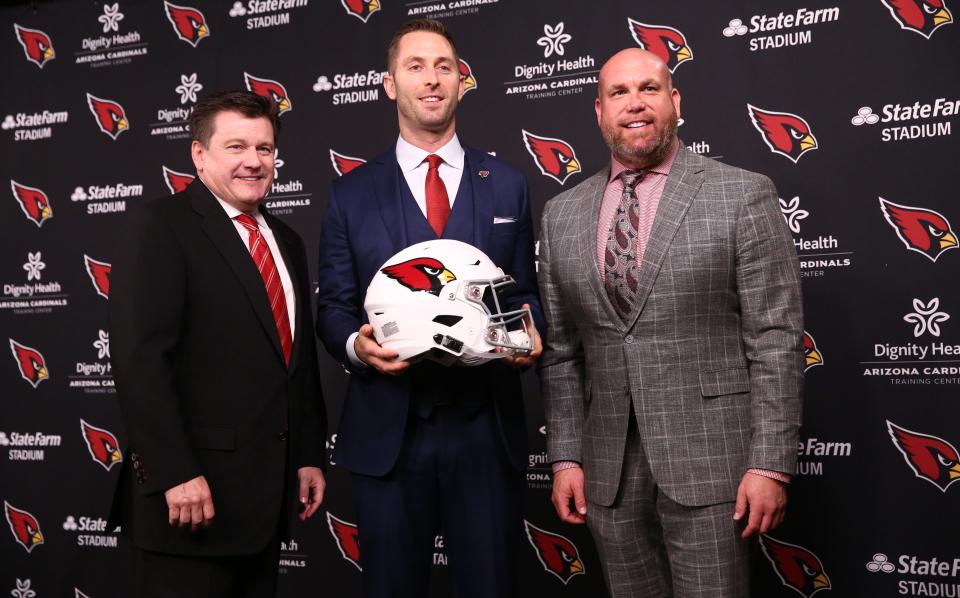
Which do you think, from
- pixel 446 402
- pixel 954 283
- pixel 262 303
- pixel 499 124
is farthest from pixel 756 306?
pixel 499 124

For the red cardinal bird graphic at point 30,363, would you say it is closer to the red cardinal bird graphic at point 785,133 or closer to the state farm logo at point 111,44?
the state farm logo at point 111,44

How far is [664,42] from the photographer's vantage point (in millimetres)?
3594

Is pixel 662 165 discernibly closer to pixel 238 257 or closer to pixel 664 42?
pixel 238 257

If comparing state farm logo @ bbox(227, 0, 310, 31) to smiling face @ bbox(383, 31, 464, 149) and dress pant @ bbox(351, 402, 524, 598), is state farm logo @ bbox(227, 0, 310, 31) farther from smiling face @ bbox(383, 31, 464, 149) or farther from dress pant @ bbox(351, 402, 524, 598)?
dress pant @ bbox(351, 402, 524, 598)

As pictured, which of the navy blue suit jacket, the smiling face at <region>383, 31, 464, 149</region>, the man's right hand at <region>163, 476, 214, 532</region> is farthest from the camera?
the smiling face at <region>383, 31, 464, 149</region>

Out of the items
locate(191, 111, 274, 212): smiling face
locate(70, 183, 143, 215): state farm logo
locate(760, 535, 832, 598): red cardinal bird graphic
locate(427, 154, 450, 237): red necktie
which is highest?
locate(70, 183, 143, 215): state farm logo

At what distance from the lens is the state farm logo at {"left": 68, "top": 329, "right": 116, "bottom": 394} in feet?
14.4

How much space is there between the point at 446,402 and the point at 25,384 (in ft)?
10.6

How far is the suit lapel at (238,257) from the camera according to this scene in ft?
7.49

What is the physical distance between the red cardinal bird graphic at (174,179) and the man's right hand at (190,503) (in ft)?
8.54

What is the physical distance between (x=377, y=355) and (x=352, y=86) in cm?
227

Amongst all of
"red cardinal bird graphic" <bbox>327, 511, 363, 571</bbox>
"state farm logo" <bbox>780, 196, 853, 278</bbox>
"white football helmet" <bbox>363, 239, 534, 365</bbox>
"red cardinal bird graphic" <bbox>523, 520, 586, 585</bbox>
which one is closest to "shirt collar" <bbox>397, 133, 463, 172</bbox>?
"white football helmet" <bbox>363, 239, 534, 365</bbox>

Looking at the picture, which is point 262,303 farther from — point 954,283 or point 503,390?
point 954,283

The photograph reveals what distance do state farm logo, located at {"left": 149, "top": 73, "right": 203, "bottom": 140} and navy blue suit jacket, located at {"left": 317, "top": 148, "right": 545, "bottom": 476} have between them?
222 centimetres
